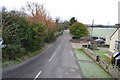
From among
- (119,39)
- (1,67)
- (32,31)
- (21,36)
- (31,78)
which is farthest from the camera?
(32,31)

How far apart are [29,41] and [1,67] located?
283 inches

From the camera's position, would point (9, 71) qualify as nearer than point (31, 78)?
No

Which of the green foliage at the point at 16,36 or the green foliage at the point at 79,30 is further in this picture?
the green foliage at the point at 79,30

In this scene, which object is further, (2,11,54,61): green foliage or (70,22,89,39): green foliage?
(70,22,89,39): green foliage

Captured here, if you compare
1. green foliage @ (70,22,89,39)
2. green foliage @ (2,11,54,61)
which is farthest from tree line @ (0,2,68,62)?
green foliage @ (70,22,89,39)

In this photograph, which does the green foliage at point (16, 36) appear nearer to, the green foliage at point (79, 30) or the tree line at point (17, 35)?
the tree line at point (17, 35)

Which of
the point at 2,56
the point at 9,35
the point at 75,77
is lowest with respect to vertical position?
the point at 75,77

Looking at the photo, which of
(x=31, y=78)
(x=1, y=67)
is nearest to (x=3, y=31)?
(x=1, y=67)

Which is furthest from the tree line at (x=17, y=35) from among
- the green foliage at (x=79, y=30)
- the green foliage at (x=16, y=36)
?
the green foliage at (x=79, y=30)

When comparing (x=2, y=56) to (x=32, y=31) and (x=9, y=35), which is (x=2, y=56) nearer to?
(x=9, y=35)

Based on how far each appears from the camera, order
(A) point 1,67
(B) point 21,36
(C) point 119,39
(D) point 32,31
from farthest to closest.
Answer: (D) point 32,31 → (C) point 119,39 → (B) point 21,36 → (A) point 1,67

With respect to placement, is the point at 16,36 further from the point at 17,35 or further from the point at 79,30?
the point at 79,30

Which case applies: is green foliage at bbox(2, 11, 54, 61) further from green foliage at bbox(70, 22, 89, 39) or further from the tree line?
green foliage at bbox(70, 22, 89, 39)

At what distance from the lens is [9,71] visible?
12.0m
